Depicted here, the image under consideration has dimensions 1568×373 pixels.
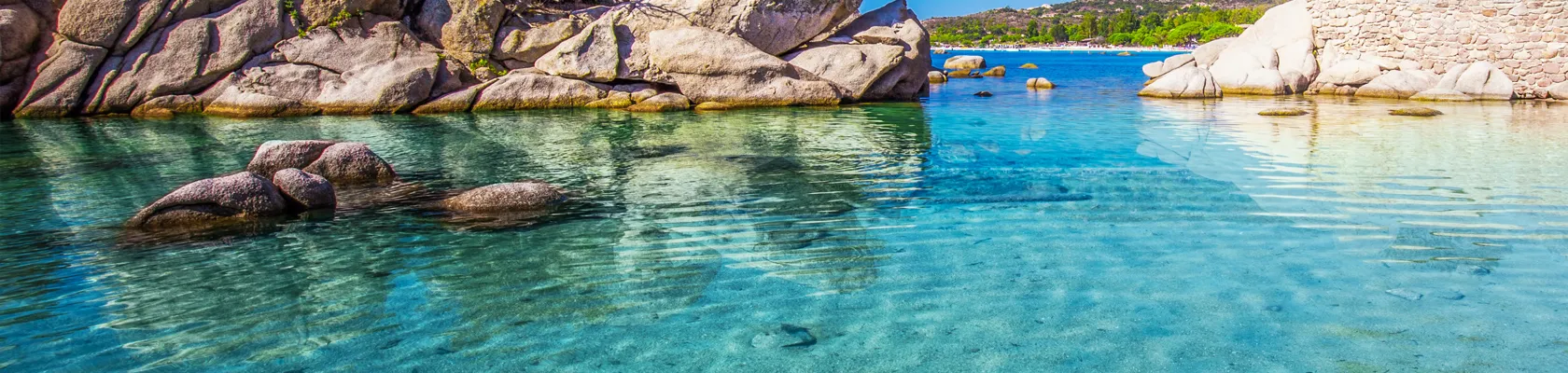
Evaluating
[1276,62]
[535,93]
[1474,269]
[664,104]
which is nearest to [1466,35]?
[1276,62]

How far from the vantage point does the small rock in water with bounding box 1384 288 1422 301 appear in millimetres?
5156

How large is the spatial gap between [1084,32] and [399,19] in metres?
145

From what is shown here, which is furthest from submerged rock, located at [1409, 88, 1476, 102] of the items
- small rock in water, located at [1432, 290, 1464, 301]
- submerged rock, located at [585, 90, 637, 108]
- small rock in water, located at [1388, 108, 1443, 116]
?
small rock in water, located at [1432, 290, 1464, 301]

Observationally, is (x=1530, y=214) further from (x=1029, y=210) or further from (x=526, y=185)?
(x=526, y=185)

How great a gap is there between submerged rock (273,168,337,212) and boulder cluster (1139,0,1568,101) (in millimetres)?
20674

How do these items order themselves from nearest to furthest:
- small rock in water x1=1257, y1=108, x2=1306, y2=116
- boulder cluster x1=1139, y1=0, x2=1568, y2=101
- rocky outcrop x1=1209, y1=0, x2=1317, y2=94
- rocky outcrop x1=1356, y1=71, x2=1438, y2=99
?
small rock in water x1=1257, y1=108, x2=1306, y2=116 → boulder cluster x1=1139, y1=0, x2=1568, y2=101 → rocky outcrop x1=1356, y1=71, x2=1438, y2=99 → rocky outcrop x1=1209, y1=0, x2=1317, y2=94

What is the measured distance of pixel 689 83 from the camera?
21250 millimetres

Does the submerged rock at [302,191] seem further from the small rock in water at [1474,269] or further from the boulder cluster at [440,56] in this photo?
the boulder cluster at [440,56]

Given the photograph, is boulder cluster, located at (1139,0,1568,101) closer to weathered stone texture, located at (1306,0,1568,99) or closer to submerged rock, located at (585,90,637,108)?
weathered stone texture, located at (1306,0,1568,99)

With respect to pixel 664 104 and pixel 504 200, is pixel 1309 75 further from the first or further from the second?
pixel 504 200

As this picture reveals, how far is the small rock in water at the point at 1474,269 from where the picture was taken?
18.5 feet

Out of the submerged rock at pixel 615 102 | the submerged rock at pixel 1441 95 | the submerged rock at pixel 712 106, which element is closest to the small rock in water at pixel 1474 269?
the submerged rock at pixel 712 106

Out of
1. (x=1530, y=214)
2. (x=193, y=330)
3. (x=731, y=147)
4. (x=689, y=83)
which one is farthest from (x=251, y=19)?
(x=1530, y=214)

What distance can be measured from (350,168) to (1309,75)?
76.0ft
